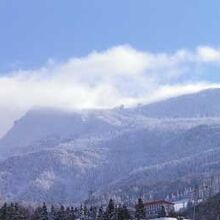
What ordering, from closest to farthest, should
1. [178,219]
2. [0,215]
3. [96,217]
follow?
[0,215] < [178,219] < [96,217]

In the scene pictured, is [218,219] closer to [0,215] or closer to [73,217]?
[73,217]

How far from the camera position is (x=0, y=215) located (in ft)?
484

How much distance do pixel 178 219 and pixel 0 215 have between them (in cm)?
3554

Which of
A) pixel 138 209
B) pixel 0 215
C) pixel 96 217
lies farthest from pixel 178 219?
pixel 0 215

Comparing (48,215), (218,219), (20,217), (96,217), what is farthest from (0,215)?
(218,219)

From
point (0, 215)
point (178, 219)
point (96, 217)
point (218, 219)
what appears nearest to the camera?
point (0, 215)

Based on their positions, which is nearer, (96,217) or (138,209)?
(138,209)

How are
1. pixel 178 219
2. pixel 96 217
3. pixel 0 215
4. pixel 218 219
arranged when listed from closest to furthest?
1. pixel 0 215
2. pixel 178 219
3. pixel 96 217
4. pixel 218 219

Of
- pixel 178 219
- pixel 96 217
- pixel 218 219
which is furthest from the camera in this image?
pixel 218 219

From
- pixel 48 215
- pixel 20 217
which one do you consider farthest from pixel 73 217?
pixel 20 217

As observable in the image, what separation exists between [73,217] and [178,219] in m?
22.3

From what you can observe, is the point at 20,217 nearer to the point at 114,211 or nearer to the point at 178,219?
the point at 114,211

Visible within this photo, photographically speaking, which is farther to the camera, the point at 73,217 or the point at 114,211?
the point at 73,217

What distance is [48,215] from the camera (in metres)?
162
